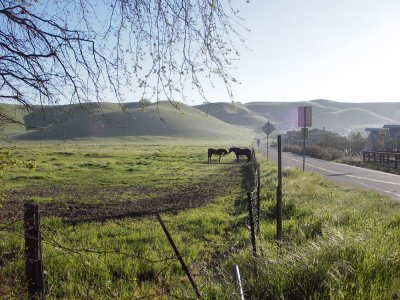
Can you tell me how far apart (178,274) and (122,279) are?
0.90 metres

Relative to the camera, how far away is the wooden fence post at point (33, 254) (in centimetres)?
466

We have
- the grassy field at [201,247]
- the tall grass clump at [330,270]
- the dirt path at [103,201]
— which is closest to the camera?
the tall grass clump at [330,270]

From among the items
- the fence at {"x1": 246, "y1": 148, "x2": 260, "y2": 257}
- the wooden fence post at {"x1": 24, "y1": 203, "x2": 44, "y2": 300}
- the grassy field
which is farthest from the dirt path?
the wooden fence post at {"x1": 24, "y1": 203, "x2": 44, "y2": 300}

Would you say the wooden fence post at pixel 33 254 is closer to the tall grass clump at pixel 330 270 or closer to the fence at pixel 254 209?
the tall grass clump at pixel 330 270

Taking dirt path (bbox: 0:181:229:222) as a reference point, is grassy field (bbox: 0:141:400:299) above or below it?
above

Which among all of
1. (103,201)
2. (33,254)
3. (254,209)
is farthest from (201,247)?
(103,201)

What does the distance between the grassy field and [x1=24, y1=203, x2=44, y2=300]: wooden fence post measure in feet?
0.51

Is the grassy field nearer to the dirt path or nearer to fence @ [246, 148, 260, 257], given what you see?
the dirt path

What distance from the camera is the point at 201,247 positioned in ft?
25.3

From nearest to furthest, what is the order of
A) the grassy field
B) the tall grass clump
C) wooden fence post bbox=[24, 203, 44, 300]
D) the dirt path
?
the tall grass clump, the grassy field, wooden fence post bbox=[24, 203, 44, 300], the dirt path

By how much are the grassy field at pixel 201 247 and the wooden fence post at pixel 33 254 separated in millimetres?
154

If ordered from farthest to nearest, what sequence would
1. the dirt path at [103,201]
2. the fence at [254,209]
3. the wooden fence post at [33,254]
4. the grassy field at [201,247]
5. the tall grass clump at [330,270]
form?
the dirt path at [103,201] < the fence at [254,209] < the wooden fence post at [33,254] < the grassy field at [201,247] < the tall grass clump at [330,270]

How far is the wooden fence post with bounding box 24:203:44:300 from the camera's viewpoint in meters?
4.66

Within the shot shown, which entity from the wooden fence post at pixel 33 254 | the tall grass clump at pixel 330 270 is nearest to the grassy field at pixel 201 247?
the tall grass clump at pixel 330 270
